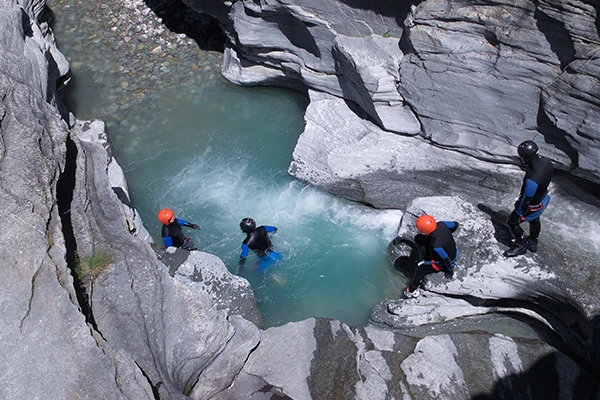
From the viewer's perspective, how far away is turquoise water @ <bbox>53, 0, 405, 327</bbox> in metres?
8.79

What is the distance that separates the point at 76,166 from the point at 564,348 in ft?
25.9

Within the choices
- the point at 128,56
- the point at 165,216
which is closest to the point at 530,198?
the point at 165,216

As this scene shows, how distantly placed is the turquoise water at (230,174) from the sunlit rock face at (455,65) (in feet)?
3.04

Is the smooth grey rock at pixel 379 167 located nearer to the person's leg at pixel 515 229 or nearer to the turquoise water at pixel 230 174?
the turquoise water at pixel 230 174

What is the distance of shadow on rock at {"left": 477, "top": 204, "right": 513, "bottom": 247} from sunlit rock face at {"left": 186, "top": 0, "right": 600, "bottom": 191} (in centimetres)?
88

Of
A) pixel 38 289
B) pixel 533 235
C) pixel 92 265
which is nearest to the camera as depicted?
pixel 38 289

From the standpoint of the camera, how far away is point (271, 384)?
6.73m

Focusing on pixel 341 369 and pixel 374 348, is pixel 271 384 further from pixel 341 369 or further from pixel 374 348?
pixel 374 348

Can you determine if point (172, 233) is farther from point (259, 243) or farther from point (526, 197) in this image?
point (526, 197)

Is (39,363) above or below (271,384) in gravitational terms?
above

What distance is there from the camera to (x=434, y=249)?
23.3 feet

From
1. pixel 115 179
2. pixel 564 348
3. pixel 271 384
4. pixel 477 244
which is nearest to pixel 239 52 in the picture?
pixel 115 179

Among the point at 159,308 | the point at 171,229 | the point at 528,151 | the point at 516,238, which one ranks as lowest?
the point at 171,229

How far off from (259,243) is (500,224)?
3.99 metres
